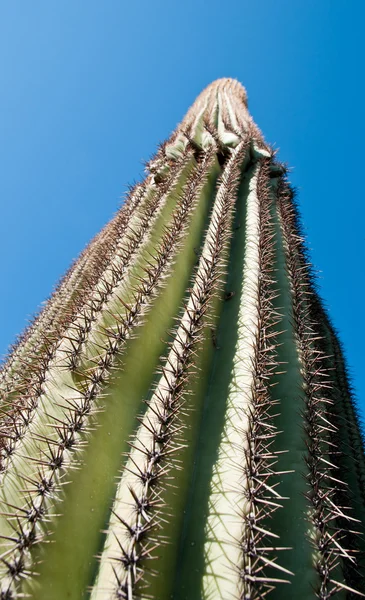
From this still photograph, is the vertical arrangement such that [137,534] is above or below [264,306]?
below

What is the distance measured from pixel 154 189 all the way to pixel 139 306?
152 cm

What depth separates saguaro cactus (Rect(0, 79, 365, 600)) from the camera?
1.43m

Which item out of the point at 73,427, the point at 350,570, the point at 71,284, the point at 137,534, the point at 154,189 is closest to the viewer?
the point at 137,534

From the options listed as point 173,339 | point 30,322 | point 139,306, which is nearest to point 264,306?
point 173,339

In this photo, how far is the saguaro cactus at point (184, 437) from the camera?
1.43 meters

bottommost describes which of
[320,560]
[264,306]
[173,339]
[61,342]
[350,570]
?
[320,560]

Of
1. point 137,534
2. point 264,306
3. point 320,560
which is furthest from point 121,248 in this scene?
point 320,560

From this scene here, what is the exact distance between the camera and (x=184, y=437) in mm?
1828

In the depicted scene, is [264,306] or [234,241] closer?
[264,306]

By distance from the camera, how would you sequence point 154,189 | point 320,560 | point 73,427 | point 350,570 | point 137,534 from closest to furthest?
point 137,534 → point 320,560 → point 73,427 → point 350,570 → point 154,189

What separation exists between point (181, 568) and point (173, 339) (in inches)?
44.1

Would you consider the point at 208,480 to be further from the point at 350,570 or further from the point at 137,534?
the point at 350,570

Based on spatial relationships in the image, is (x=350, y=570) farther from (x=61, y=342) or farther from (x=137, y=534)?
(x=61, y=342)

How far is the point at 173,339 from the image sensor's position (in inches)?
90.4
